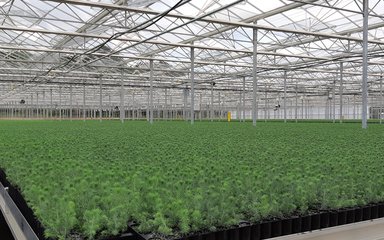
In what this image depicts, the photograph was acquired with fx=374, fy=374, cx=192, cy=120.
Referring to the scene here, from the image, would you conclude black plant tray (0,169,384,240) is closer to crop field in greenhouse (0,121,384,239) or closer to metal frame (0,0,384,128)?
crop field in greenhouse (0,121,384,239)

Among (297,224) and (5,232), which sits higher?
(297,224)

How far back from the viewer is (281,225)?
2895 millimetres

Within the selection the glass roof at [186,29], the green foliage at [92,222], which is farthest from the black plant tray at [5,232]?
the glass roof at [186,29]

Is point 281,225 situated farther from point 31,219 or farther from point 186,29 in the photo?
point 186,29

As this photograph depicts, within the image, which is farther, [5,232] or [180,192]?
[5,232]

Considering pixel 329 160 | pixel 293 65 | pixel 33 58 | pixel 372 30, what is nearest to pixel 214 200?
pixel 329 160

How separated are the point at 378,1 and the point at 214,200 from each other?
645 inches

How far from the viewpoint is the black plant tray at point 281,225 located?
2613 millimetres

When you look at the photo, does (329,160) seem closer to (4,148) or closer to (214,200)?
(214,200)

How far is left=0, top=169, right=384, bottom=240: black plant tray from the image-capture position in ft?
8.57

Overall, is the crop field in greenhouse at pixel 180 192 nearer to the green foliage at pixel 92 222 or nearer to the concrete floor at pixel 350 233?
the green foliage at pixel 92 222

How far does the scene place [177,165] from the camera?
4.86m

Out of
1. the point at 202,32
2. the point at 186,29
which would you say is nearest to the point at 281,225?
the point at 186,29

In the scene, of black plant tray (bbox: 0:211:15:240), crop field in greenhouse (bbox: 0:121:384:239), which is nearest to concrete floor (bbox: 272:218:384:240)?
crop field in greenhouse (bbox: 0:121:384:239)
